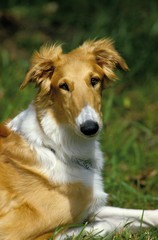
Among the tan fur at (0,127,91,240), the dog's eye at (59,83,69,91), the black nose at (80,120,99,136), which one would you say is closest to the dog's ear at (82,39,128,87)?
the dog's eye at (59,83,69,91)

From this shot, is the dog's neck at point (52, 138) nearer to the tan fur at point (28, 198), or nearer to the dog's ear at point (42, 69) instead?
the tan fur at point (28, 198)

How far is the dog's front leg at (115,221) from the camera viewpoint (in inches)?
197

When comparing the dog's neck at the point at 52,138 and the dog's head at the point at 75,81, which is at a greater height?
the dog's head at the point at 75,81

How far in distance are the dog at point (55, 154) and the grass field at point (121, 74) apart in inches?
19.7

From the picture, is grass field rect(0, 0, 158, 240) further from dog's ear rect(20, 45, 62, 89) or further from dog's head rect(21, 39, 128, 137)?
dog's ear rect(20, 45, 62, 89)

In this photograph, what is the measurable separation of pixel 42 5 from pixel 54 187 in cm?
606

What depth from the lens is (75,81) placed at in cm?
465

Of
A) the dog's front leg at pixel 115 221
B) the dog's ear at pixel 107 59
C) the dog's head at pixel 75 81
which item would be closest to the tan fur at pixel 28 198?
the dog's front leg at pixel 115 221

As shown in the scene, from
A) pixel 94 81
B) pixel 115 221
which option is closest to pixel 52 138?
pixel 94 81

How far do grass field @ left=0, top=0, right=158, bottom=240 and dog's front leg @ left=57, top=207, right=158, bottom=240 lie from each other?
0.38 ft

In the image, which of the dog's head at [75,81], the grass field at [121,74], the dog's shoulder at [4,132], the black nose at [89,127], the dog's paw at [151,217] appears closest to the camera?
the black nose at [89,127]

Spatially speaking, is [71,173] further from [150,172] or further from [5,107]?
[5,107]

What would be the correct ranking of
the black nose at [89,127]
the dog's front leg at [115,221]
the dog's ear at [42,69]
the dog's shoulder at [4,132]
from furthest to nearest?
the dog's shoulder at [4,132] < the dog's front leg at [115,221] < the dog's ear at [42,69] < the black nose at [89,127]

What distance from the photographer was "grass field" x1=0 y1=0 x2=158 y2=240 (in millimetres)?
6512
